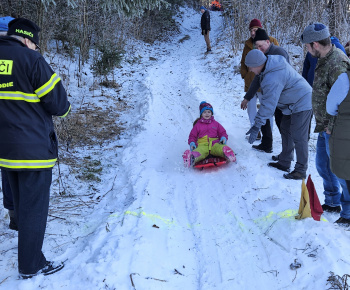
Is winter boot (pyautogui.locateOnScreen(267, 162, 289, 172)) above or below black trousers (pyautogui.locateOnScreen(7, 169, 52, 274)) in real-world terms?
below

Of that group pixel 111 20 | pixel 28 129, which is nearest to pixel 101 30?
pixel 111 20

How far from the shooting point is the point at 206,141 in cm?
512

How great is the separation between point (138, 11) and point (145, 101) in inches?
88.7

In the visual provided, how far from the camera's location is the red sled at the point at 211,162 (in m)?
4.61

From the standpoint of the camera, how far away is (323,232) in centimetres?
270

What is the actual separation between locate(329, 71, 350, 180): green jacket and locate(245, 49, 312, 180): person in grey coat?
1.44 metres

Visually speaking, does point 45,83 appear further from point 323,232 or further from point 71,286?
point 323,232

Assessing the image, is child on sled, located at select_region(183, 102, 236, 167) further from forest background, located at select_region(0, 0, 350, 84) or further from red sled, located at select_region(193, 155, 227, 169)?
forest background, located at select_region(0, 0, 350, 84)

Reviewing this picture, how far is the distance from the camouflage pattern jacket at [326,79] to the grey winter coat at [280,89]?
3.04ft

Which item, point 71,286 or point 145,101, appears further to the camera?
point 145,101

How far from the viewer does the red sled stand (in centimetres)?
461

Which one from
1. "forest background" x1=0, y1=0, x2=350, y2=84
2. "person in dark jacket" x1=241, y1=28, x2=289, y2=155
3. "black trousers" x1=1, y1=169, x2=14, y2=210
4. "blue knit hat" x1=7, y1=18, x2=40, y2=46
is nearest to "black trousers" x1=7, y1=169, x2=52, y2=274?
"black trousers" x1=1, y1=169, x2=14, y2=210

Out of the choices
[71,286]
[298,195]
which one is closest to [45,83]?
[71,286]

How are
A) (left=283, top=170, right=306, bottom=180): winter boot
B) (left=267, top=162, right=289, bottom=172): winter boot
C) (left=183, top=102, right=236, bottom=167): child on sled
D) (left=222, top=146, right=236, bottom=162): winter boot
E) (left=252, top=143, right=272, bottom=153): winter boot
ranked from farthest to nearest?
(left=252, top=143, right=272, bottom=153): winter boot < (left=183, top=102, right=236, bottom=167): child on sled < (left=222, top=146, right=236, bottom=162): winter boot < (left=267, top=162, right=289, bottom=172): winter boot < (left=283, top=170, right=306, bottom=180): winter boot
